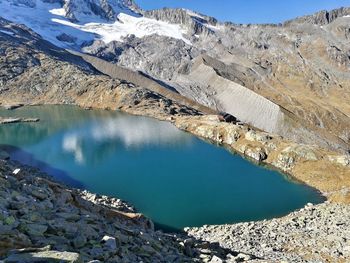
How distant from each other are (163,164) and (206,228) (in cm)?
3355

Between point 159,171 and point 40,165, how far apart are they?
21051mm

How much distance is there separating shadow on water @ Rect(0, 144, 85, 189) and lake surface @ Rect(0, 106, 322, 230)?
16 centimetres

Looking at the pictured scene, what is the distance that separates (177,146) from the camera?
333ft

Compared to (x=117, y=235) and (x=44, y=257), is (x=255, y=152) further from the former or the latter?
(x=44, y=257)

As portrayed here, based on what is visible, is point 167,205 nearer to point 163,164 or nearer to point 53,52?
point 163,164

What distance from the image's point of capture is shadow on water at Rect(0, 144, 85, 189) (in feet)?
227

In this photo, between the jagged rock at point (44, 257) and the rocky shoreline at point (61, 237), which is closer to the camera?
the jagged rock at point (44, 257)

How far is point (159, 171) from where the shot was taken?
7912 centimetres

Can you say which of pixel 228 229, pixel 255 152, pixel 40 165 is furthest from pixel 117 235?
pixel 255 152

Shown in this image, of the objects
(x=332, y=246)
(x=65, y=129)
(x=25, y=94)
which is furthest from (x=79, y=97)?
(x=332, y=246)

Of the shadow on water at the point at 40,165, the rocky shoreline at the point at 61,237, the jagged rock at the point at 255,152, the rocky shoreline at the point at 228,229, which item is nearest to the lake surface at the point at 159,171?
the shadow on water at the point at 40,165

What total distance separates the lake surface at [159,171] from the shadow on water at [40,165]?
6.4 inches

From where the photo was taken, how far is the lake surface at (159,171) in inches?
2432

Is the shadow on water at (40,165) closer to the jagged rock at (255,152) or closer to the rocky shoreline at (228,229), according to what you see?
the rocky shoreline at (228,229)
